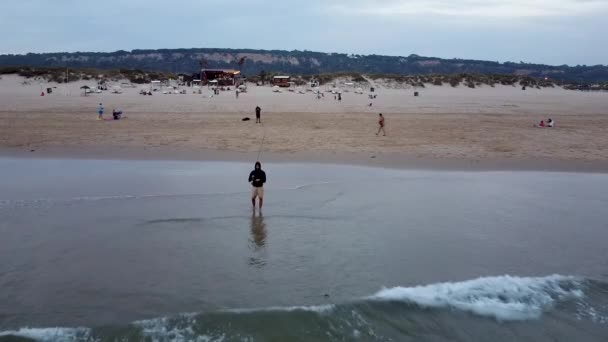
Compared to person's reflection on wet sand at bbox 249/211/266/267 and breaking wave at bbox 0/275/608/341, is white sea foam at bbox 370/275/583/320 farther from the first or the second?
person's reflection on wet sand at bbox 249/211/266/267

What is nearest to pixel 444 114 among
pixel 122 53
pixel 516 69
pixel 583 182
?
pixel 583 182

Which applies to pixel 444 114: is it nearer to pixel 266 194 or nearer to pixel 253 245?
pixel 266 194

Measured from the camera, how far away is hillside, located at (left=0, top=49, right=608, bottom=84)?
15588 centimetres

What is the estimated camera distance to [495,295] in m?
8.23

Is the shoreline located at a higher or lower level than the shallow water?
higher

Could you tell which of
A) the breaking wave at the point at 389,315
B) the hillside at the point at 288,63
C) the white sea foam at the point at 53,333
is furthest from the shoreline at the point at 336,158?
the hillside at the point at 288,63

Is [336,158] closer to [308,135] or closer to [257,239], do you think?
[308,135]

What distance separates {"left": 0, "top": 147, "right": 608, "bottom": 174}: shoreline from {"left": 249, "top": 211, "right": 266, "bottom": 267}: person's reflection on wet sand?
7.87 metres

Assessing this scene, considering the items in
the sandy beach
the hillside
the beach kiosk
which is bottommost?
the sandy beach

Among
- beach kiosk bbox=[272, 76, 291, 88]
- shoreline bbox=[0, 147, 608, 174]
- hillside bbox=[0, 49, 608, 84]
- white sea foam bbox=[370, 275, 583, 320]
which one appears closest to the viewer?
white sea foam bbox=[370, 275, 583, 320]

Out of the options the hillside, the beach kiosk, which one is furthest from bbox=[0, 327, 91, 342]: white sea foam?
the hillside

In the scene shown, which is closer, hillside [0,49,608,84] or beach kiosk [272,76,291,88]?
beach kiosk [272,76,291,88]

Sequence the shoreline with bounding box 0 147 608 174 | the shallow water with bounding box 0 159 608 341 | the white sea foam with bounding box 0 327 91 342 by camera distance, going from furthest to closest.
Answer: the shoreline with bounding box 0 147 608 174
the shallow water with bounding box 0 159 608 341
the white sea foam with bounding box 0 327 91 342

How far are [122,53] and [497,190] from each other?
7243 inches
